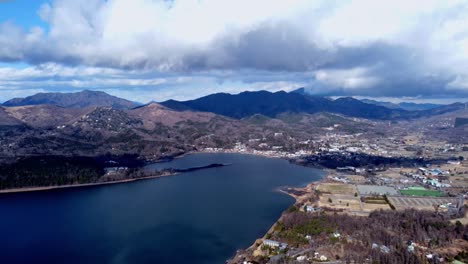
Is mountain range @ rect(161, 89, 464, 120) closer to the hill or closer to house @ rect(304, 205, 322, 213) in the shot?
the hill

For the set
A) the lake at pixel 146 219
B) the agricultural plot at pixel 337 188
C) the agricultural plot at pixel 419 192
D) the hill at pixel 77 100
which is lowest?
the lake at pixel 146 219

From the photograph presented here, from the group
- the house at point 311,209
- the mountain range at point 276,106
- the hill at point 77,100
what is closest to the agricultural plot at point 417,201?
the house at point 311,209

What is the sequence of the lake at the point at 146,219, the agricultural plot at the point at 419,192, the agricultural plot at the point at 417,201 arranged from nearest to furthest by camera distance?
the lake at the point at 146,219, the agricultural plot at the point at 417,201, the agricultural plot at the point at 419,192

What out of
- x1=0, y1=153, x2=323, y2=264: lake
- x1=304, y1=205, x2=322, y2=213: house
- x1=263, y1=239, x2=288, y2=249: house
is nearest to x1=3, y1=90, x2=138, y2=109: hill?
x1=0, y1=153, x2=323, y2=264: lake

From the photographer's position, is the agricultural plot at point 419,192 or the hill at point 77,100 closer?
the agricultural plot at point 419,192

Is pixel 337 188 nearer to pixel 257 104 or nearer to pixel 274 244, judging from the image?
pixel 274 244

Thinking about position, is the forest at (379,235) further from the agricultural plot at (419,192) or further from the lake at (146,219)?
the agricultural plot at (419,192)
